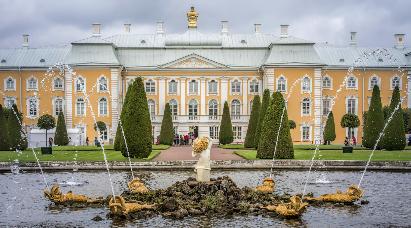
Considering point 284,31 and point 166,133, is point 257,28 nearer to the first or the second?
point 284,31

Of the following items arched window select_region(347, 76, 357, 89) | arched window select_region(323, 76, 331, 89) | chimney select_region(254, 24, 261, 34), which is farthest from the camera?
chimney select_region(254, 24, 261, 34)

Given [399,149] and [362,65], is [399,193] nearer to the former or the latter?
[399,149]

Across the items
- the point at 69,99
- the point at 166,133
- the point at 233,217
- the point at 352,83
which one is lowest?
the point at 233,217

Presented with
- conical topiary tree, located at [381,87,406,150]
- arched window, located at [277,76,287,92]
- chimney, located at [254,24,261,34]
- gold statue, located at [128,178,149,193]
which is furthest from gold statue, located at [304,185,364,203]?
chimney, located at [254,24,261,34]

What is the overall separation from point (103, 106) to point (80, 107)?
1.98 metres

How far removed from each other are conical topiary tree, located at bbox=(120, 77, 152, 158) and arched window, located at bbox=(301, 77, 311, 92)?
27.6 m

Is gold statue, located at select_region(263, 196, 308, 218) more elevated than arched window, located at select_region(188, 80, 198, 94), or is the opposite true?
arched window, located at select_region(188, 80, 198, 94)

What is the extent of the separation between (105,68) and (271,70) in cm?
1399

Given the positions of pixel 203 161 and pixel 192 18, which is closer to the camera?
pixel 203 161

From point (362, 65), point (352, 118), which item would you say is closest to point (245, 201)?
point (352, 118)

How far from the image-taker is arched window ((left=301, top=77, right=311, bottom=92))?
179 ft

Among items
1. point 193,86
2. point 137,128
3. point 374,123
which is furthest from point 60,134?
point 374,123

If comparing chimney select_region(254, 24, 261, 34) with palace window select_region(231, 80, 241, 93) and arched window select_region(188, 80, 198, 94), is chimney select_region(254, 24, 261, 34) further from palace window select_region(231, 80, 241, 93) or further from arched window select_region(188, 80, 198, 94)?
arched window select_region(188, 80, 198, 94)

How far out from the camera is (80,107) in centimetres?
5494
